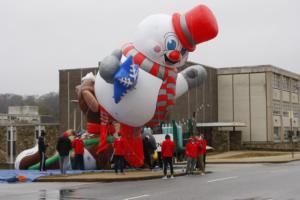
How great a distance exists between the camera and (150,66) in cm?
2167

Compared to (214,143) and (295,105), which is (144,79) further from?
(295,105)

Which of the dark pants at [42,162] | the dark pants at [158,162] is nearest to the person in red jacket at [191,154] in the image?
the dark pants at [158,162]

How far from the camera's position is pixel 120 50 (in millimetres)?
22359

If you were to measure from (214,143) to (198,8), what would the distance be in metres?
33.9

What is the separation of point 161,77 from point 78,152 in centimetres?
526

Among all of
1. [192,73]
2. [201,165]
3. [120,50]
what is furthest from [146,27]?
[201,165]

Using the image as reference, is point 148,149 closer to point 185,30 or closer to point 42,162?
point 42,162

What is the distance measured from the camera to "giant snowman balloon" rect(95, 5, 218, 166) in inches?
824

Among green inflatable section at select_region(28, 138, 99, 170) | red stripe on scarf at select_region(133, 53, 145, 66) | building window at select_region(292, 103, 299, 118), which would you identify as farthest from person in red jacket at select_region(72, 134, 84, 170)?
building window at select_region(292, 103, 299, 118)

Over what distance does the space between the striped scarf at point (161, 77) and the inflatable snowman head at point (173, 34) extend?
208 millimetres

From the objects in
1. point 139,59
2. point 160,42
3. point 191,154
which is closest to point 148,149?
point 191,154

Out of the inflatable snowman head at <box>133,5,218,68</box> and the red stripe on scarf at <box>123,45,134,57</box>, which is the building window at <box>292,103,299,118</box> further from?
the red stripe on scarf at <box>123,45,134,57</box>

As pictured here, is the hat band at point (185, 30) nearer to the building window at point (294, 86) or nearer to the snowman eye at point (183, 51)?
the snowman eye at point (183, 51)

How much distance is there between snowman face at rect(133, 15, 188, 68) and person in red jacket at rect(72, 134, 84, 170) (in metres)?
5.04
